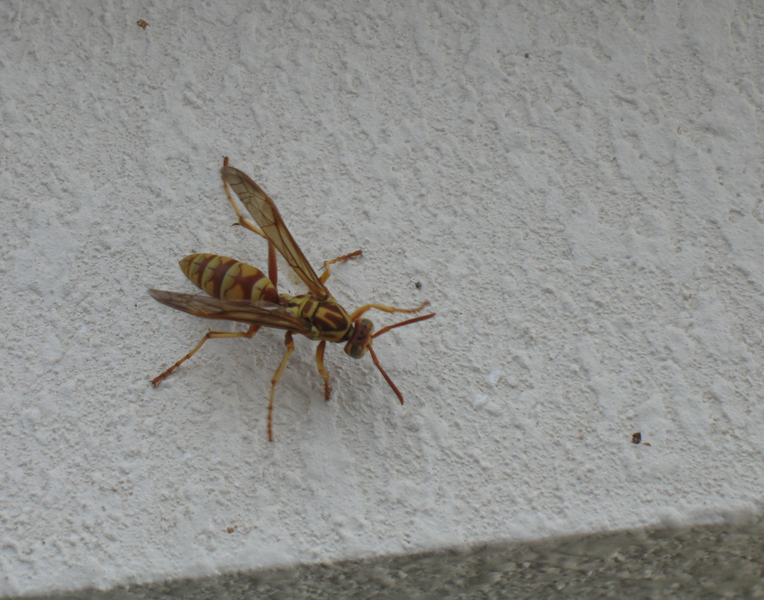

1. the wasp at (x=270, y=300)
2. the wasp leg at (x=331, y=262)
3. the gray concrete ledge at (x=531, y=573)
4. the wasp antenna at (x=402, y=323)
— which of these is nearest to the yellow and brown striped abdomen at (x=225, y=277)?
the wasp at (x=270, y=300)

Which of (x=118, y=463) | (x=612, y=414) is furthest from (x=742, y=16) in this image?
(x=118, y=463)

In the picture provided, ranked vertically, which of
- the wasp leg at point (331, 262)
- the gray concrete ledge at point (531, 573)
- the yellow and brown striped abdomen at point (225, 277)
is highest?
the yellow and brown striped abdomen at point (225, 277)

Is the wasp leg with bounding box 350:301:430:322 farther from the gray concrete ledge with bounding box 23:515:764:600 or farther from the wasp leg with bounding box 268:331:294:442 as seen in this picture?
the gray concrete ledge with bounding box 23:515:764:600

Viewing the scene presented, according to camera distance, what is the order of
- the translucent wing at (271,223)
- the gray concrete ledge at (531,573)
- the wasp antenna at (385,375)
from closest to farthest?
the gray concrete ledge at (531,573) → the wasp antenna at (385,375) → the translucent wing at (271,223)

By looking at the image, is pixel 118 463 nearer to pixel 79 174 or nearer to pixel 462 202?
pixel 79 174

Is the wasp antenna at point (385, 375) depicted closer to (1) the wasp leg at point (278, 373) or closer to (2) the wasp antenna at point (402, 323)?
(2) the wasp antenna at point (402, 323)

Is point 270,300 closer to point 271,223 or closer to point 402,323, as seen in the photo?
point 271,223

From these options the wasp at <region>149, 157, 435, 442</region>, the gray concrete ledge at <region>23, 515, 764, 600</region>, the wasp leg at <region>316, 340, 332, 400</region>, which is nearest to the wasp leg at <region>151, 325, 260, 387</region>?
the wasp at <region>149, 157, 435, 442</region>

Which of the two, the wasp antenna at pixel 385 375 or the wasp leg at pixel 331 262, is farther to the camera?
the wasp leg at pixel 331 262

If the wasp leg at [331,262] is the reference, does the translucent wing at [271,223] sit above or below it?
above
